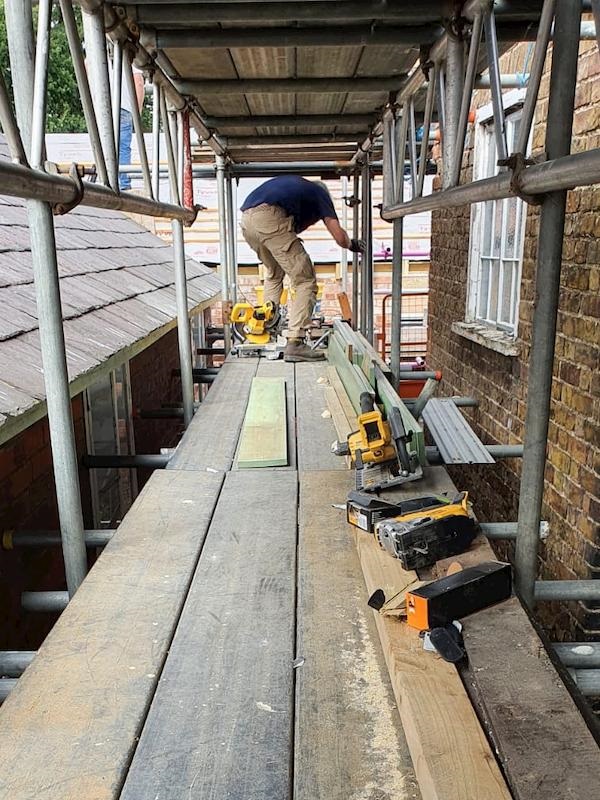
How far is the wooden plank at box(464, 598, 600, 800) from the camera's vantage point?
1.54 m

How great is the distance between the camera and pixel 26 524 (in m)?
4.50

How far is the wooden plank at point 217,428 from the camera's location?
4047mm

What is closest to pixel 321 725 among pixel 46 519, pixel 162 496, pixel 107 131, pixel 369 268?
pixel 162 496

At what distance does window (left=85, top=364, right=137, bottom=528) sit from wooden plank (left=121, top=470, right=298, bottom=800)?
A: 134 inches

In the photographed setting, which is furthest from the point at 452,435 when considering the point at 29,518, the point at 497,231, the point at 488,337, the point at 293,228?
the point at 293,228

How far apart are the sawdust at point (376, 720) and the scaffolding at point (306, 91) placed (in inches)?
33.4

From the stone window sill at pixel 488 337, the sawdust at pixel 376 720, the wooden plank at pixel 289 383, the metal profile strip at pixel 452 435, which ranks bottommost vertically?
the metal profile strip at pixel 452 435

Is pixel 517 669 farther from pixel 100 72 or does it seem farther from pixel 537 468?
pixel 100 72

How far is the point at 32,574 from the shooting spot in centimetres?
459

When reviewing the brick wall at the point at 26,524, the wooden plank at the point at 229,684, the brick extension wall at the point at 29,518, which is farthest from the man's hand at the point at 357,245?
the wooden plank at the point at 229,684

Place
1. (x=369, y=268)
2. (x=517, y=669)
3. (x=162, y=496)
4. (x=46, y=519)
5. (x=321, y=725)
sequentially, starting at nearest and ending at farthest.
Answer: (x=321, y=725) < (x=517, y=669) < (x=162, y=496) < (x=46, y=519) < (x=369, y=268)

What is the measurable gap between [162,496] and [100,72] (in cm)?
197

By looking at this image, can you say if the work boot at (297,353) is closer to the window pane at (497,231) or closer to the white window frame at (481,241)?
the white window frame at (481,241)

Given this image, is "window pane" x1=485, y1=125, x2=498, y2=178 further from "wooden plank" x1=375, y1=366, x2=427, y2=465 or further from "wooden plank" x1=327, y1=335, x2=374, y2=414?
"wooden plank" x1=375, y1=366, x2=427, y2=465
